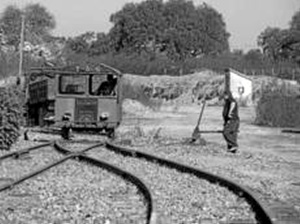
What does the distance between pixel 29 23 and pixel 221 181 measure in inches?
5224

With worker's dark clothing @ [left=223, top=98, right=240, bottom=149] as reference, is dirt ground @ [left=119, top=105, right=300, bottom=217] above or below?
below

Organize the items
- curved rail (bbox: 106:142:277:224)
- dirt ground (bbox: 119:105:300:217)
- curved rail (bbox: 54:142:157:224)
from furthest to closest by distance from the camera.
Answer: dirt ground (bbox: 119:105:300:217) → curved rail (bbox: 106:142:277:224) → curved rail (bbox: 54:142:157:224)

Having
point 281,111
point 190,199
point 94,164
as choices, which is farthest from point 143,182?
point 281,111

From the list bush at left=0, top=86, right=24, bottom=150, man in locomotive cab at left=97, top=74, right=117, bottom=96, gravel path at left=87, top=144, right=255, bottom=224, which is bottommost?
gravel path at left=87, top=144, right=255, bottom=224

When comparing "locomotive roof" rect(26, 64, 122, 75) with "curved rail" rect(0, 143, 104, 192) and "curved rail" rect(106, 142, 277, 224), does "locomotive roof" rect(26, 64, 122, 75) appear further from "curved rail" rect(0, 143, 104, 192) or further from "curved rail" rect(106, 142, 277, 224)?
"curved rail" rect(0, 143, 104, 192)

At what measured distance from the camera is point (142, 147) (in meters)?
27.3

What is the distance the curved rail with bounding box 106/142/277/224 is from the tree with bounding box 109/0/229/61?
122 metres

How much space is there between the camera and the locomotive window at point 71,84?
1219 inches

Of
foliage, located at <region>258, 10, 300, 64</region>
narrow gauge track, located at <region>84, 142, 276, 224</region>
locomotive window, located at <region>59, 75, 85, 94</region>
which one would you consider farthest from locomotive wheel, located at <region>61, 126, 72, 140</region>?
foliage, located at <region>258, 10, 300, 64</region>

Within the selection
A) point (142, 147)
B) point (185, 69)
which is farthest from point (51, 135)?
point (185, 69)

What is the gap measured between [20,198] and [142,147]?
1420 cm

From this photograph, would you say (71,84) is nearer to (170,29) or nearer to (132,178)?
(132,178)

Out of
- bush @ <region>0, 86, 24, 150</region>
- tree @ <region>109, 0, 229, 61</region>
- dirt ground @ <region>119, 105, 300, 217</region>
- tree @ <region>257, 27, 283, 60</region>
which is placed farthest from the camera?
tree @ <region>257, 27, 283, 60</region>

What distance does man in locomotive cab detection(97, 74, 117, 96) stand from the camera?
3117cm
